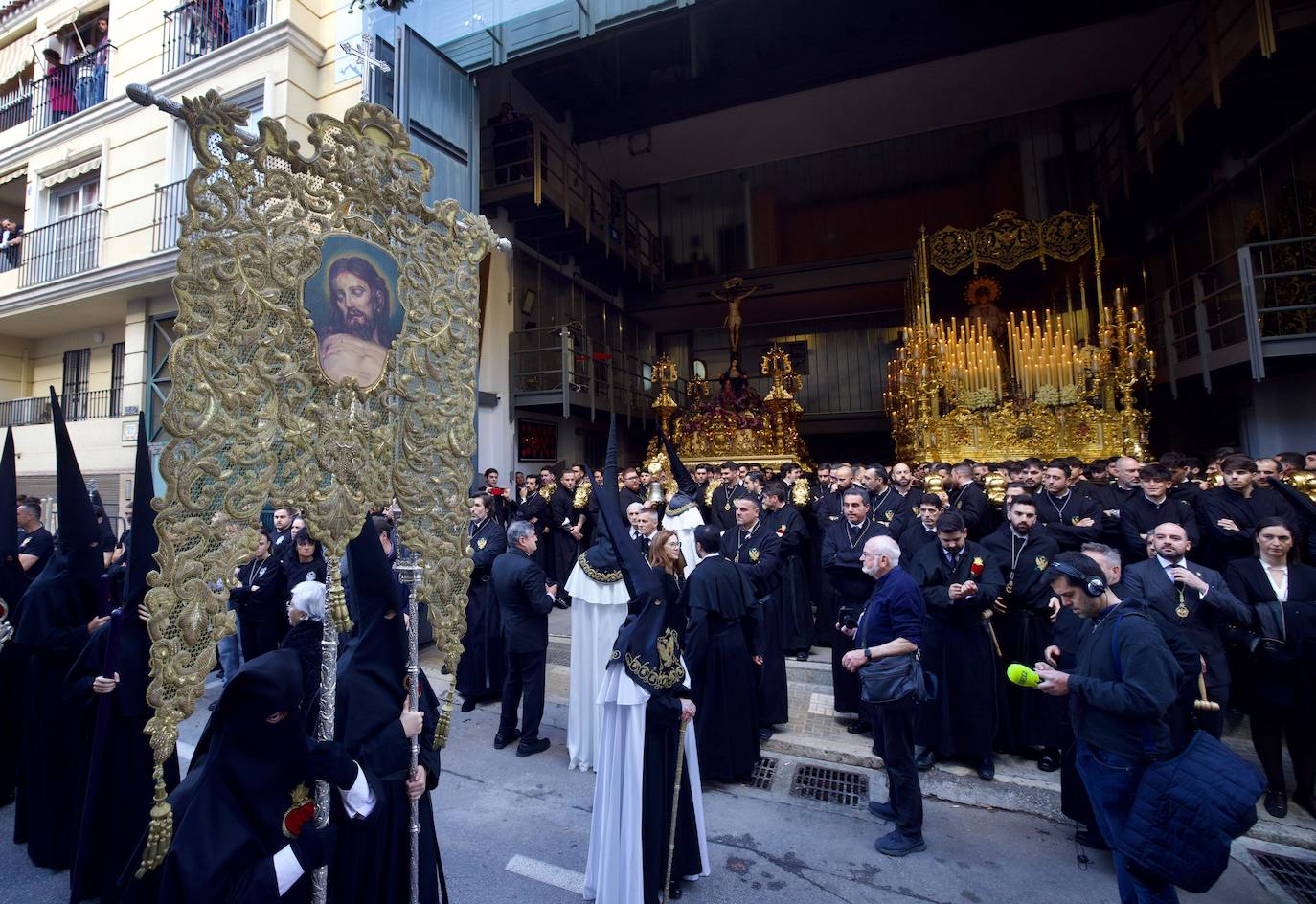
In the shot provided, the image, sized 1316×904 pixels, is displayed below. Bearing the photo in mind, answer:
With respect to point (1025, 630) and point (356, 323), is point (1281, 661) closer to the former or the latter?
point (1025, 630)

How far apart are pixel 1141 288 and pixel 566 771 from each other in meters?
15.7

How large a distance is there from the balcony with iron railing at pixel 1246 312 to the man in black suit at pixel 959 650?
21.1 ft

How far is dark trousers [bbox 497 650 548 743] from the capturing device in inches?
217

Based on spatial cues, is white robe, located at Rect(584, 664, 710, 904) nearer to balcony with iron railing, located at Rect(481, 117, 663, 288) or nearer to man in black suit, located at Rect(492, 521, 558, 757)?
man in black suit, located at Rect(492, 521, 558, 757)

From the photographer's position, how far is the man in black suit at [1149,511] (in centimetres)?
578

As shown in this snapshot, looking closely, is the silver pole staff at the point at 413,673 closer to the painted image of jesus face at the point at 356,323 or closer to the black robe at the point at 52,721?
the painted image of jesus face at the point at 356,323

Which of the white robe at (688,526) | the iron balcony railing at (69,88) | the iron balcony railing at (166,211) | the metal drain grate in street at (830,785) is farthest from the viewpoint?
the iron balcony railing at (69,88)

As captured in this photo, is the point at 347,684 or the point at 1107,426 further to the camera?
the point at 1107,426

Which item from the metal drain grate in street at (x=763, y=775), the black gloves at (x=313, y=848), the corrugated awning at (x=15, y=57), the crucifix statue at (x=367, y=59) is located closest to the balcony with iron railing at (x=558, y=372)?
the crucifix statue at (x=367, y=59)

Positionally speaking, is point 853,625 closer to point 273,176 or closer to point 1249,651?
point 1249,651

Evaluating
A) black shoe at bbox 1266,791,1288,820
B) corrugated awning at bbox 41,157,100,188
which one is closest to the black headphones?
black shoe at bbox 1266,791,1288,820

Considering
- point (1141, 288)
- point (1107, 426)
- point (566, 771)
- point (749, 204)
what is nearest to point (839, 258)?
point (749, 204)

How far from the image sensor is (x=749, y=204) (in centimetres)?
1864

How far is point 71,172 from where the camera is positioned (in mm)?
12359
